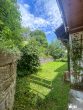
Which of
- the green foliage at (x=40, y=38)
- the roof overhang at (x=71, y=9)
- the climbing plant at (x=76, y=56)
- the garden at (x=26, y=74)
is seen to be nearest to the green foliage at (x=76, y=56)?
the climbing plant at (x=76, y=56)

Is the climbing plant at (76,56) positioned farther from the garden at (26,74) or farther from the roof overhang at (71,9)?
→ the roof overhang at (71,9)

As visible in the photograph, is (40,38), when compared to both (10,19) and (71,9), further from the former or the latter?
(71,9)

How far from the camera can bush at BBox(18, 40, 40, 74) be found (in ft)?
40.6

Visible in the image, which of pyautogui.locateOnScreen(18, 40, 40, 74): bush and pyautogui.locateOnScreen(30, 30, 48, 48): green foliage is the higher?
pyautogui.locateOnScreen(30, 30, 48, 48): green foliage

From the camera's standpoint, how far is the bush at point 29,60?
12368mm

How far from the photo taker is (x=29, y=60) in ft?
41.9

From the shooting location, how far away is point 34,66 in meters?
13.0

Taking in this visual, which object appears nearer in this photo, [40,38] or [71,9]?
[71,9]

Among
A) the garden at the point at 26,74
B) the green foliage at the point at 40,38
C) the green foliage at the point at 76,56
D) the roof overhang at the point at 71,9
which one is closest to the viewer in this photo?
the roof overhang at the point at 71,9

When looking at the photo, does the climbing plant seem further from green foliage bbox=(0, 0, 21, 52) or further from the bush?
the bush

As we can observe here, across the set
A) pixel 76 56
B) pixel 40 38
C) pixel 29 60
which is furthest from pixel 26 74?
pixel 40 38

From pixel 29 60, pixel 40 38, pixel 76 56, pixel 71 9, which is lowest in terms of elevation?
pixel 29 60

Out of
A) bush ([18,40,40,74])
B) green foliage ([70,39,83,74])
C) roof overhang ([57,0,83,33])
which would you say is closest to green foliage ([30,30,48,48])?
bush ([18,40,40,74])

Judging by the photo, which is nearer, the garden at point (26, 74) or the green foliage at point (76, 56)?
the garden at point (26, 74)
